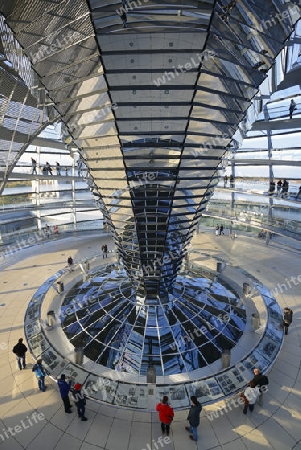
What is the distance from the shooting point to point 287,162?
56.8 ft

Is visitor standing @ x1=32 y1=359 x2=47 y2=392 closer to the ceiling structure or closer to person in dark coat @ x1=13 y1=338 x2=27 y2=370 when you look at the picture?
person in dark coat @ x1=13 y1=338 x2=27 y2=370

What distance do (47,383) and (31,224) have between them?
21.5 m

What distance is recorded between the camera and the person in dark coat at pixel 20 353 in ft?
29.4

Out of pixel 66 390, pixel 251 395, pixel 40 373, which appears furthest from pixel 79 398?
pixel 251 395

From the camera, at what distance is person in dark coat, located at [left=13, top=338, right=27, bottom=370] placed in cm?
897

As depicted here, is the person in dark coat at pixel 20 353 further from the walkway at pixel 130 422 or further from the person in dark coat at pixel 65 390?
the person in dark coat at pixel 65 390

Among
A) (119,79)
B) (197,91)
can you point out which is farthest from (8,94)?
(197,91)

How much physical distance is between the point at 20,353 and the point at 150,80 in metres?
9.04

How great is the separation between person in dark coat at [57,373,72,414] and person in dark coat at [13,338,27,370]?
2.30 m

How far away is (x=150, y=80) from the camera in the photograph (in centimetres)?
660

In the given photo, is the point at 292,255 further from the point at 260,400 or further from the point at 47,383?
the point at 47,383

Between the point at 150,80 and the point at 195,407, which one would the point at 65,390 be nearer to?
the point at 195,407

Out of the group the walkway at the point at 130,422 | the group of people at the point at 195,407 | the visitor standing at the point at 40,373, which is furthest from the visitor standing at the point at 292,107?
the visitor standing at the point at 40,373

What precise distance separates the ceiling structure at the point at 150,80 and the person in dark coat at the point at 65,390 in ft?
17.7
